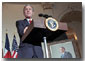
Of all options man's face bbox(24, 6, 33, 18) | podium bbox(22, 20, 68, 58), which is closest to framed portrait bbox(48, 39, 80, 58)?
podium bbox(22, 20, 68, 58)

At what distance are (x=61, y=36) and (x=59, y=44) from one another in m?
0.21

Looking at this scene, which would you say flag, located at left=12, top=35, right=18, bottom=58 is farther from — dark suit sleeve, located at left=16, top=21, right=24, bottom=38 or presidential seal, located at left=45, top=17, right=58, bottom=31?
presidential seal, located at left=45, top=17, right=58, bottom=31

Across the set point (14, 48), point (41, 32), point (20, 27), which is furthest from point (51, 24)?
point (14, 48)

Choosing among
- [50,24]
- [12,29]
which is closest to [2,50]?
[12,29]

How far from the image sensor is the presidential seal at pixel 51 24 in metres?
10.8

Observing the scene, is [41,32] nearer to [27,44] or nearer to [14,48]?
[27,44]

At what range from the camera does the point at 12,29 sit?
1109cm

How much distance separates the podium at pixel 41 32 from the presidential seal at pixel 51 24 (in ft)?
0.24

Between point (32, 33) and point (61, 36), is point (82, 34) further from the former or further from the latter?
point (32, 33)

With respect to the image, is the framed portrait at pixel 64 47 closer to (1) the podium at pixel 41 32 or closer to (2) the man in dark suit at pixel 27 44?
(1) the podium at pixel 41 32

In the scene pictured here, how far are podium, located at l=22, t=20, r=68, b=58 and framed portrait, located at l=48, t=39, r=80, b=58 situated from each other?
0.13m

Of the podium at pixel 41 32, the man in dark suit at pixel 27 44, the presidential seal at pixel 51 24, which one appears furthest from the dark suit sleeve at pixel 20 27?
the presidential seal at pixel 51 24

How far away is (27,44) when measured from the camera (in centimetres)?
1103

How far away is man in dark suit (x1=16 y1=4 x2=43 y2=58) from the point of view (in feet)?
36.1
